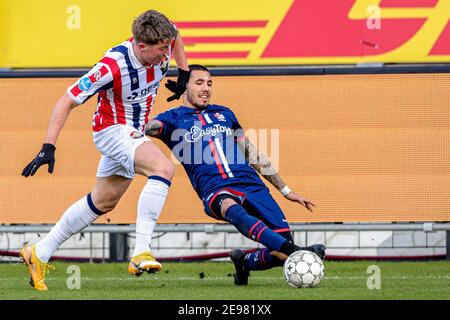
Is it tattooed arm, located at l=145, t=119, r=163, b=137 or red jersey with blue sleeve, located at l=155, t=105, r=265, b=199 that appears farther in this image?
tattooed arm, located at l=145, t=119, r=163, b=137

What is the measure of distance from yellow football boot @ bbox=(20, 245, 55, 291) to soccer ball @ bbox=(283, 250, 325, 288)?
1.70 meters

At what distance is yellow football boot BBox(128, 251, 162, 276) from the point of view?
746 centimetres

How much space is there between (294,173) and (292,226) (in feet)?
1.73

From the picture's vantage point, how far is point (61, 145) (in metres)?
10.9

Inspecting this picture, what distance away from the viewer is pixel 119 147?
8156 mm

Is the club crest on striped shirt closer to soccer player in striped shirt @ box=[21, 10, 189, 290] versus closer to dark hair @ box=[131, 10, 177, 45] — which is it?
soccer player in striped shirt @ box=[21, 10, 189, 290]

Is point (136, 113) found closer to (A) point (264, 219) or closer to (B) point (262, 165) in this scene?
(B) point (262, 165)

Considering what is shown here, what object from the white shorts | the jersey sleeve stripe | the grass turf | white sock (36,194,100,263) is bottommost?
the grass turf

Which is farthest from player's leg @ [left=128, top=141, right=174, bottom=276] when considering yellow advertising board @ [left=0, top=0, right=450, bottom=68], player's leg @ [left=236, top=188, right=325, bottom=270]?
yellow advertising board @ [left=0, top=0, right=450, bottom=68]

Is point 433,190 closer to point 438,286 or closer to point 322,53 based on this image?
point 322,53

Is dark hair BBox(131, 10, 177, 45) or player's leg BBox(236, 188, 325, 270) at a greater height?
dark hair BBox(131, 10, 177, 45)
